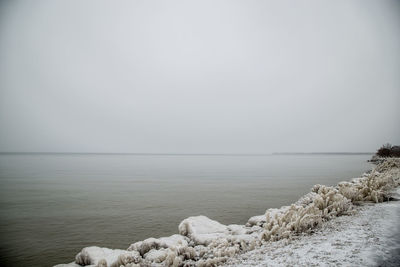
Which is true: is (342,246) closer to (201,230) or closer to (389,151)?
(201,230)

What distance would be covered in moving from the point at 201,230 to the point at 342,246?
161 inches

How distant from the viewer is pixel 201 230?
273 inches

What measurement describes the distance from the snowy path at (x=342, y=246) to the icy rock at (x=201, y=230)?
1778 millimetres

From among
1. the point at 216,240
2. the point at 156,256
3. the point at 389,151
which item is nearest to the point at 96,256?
the point at 156,256

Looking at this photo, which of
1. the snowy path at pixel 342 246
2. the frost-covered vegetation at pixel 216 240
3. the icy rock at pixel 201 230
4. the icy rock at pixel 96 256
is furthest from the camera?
the icy rock at pixel 201 230

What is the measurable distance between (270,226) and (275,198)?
10.1 metres

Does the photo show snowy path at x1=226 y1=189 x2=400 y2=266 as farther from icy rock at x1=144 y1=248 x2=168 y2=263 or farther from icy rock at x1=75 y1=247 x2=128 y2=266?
icy rock at x1=75 y1=247 x2=128 y2=266

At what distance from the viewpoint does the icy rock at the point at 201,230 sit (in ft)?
20.5

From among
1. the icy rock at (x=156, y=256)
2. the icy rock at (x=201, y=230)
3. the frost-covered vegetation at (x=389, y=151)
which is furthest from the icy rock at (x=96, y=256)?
the frost-covered vegetation at (x=389, y=151)

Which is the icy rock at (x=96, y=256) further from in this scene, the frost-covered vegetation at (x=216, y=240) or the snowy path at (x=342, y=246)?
the snowy path at (x=342, y=246)

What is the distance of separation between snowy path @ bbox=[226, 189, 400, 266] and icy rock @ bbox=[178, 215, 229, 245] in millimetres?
1778

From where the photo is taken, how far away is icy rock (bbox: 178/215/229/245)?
20.5 feet

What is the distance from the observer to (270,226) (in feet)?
19.0

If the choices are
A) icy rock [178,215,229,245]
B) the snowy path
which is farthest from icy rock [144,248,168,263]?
the snowy path
